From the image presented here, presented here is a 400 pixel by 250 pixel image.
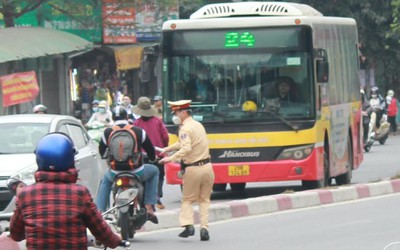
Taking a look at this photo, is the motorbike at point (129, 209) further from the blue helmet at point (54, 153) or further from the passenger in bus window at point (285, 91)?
the blue helmet at point (54, 153)

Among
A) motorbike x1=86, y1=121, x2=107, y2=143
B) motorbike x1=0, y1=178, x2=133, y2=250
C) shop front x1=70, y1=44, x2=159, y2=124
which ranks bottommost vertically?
shop front x1=70, y1=44, x2=159, y2=124

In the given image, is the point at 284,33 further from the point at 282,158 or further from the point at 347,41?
the point at 347,41

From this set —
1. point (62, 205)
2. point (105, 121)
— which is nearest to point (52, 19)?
point (105, 121)

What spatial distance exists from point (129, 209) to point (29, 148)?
283 cm

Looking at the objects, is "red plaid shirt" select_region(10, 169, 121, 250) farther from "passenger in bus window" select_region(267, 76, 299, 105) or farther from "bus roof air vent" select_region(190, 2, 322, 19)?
"bus roof air vent" select_region(190, 2, 322, 19)

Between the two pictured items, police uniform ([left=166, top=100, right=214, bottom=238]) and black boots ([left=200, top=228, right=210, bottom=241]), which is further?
black boots ([left=200, top=228, right=210, bottom=241])

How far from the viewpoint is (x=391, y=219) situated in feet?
47.6

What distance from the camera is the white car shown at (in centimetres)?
1382

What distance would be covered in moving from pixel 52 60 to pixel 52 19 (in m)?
1.48

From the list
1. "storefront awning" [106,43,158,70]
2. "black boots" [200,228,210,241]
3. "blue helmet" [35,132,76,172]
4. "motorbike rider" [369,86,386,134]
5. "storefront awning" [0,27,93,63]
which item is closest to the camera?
"blue helmet" [35,132,76,172]

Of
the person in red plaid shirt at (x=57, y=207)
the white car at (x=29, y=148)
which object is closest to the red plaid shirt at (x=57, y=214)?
the person in red plaid shirt at (x=57, y=207)

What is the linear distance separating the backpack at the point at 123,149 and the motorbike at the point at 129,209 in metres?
0.11

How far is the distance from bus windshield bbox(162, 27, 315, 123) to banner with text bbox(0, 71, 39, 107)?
1171cm

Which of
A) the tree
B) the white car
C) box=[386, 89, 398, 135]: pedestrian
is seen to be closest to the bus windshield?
the white car
